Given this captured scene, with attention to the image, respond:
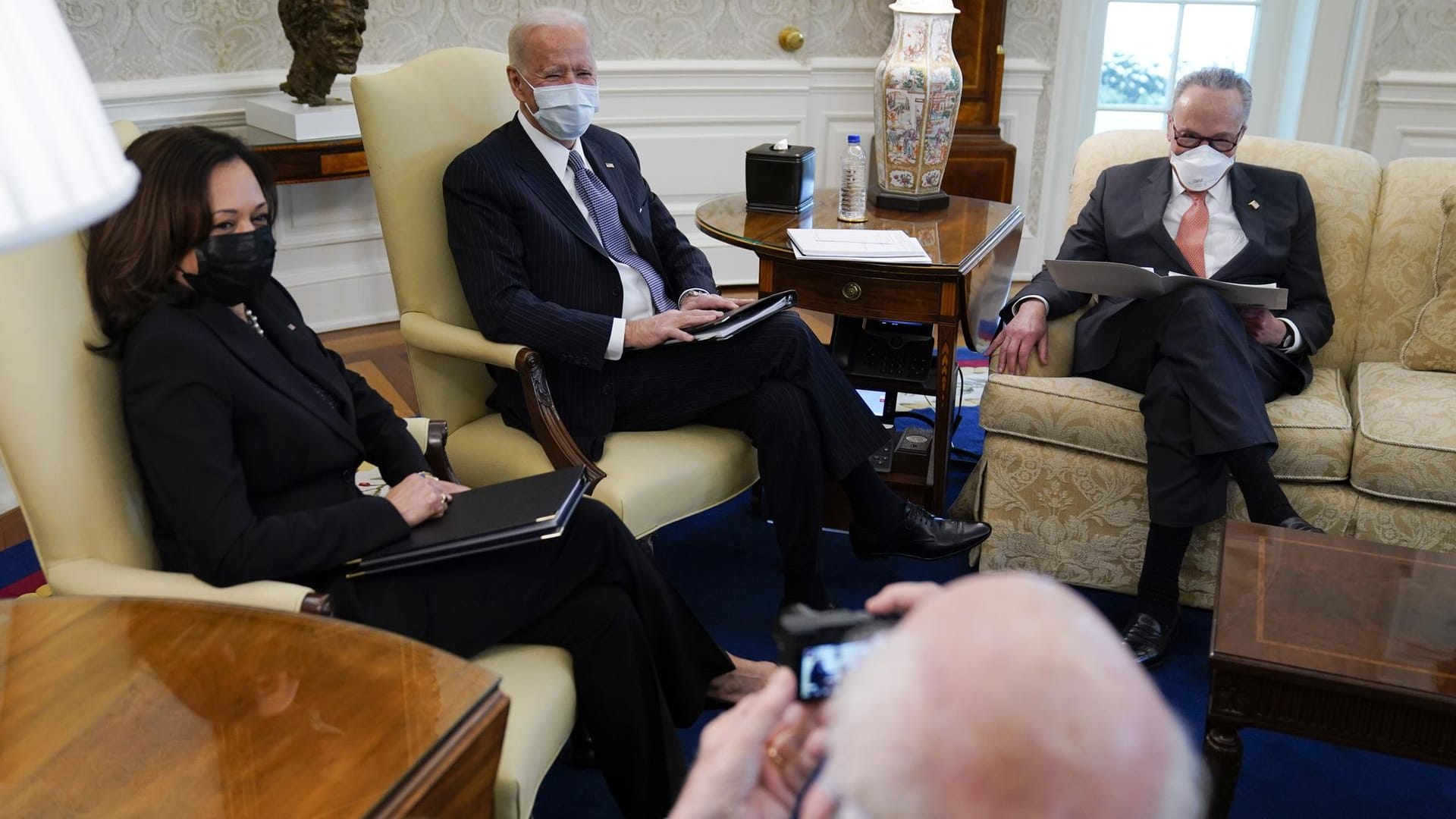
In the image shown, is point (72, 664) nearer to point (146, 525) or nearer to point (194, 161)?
point (146, 525)

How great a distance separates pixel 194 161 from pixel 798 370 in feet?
3.79

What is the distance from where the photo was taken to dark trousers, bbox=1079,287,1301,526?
2301mm

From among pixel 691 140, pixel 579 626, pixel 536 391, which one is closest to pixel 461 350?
pixel 536 391

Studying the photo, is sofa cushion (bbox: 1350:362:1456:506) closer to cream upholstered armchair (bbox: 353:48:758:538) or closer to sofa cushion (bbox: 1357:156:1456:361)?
sofa cushion (bbox: 1357:156:1456:361)

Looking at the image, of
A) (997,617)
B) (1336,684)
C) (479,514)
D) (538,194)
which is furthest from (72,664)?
(1336,684)

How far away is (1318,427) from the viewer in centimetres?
236

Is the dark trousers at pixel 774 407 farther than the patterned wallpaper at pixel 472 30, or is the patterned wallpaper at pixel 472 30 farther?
the patterned wallpaper at pixel 472 30

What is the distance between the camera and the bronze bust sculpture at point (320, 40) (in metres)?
3.47

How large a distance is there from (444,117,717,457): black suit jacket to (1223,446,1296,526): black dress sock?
1.23 metres

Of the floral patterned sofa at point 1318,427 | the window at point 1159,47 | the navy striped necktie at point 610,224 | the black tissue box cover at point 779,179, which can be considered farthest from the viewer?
the window at point 1159,47

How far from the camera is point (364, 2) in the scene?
3.54m

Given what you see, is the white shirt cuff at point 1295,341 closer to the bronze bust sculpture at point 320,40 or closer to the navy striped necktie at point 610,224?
the navy striped necktie at point 610,224

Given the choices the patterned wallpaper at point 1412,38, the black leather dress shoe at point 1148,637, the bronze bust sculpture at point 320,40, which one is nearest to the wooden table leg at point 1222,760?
the black leather dress shoe at point 1148,637

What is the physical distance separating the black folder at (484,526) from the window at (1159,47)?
3.57 m
